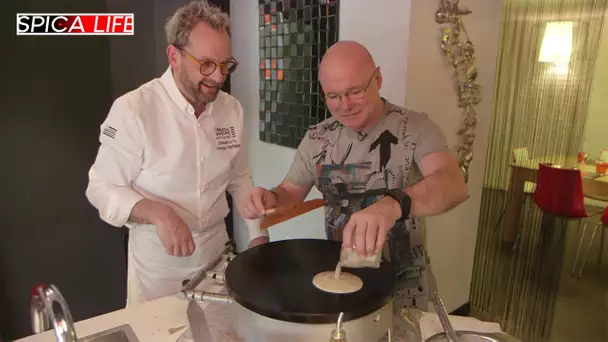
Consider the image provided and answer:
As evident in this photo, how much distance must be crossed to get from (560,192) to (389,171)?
68.4 inches

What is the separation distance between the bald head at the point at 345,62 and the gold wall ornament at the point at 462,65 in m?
0.78

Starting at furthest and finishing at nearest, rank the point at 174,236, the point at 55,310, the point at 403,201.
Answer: the point at 174,236, the point at 403,201, the point at 55,310

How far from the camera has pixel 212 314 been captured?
97cm

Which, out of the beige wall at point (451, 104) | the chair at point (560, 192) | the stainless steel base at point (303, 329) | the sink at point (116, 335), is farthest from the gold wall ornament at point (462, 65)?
the sink at point (116, 335)

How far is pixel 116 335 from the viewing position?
3.24 ft

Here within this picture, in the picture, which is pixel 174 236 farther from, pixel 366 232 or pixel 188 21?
pixel 188 21

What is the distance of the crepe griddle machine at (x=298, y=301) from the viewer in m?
0.78

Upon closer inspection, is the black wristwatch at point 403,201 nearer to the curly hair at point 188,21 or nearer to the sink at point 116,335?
the sink at point 116,335

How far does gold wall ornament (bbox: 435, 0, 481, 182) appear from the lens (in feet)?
5.94

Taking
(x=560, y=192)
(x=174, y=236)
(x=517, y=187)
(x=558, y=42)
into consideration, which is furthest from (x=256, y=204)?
(x=560, y=192)

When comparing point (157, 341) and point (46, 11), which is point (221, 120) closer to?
point (157, 341)

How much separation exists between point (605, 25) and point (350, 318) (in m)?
1.93

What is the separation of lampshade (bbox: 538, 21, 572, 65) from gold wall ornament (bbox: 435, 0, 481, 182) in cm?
35

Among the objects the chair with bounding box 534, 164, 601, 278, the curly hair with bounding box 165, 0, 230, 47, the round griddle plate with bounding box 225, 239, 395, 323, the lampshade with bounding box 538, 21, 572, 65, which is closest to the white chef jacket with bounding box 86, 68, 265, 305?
the curly hair with bounding box 165, 0, 230, 47
